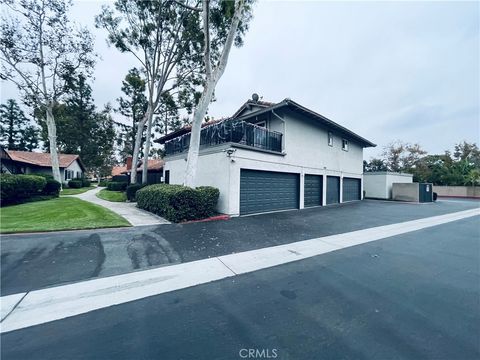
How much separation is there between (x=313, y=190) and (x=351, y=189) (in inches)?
252

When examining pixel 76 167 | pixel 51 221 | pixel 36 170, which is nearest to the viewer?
pixel 51 221

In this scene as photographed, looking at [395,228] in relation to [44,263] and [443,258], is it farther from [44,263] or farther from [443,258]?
[44,263]

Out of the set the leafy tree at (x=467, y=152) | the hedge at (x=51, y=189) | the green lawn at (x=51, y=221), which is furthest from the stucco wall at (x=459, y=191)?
the hedge at (x=51, y=189)

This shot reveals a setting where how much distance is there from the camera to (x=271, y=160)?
37.7 feet

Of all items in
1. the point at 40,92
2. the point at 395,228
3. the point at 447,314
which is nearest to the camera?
the point at 447,314

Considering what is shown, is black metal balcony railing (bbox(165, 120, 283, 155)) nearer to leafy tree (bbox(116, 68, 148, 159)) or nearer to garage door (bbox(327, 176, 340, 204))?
garage door (bbox(327, 176, 340, 204))

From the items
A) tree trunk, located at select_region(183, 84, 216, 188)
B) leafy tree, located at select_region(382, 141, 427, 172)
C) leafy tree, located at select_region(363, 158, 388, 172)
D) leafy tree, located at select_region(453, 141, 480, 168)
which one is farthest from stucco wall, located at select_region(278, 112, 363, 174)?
leafy tree, located at select_region(453, 141, 480, 168)

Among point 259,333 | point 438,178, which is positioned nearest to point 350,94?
point 259,333

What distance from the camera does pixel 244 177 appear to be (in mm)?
10461

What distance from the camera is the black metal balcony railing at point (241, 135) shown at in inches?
409

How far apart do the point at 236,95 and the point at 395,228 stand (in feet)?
60.8

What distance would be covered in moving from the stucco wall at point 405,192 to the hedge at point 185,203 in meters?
19.4

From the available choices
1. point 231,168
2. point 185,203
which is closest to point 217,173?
point 231,168

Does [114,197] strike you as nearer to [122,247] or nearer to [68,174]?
[122,247]
